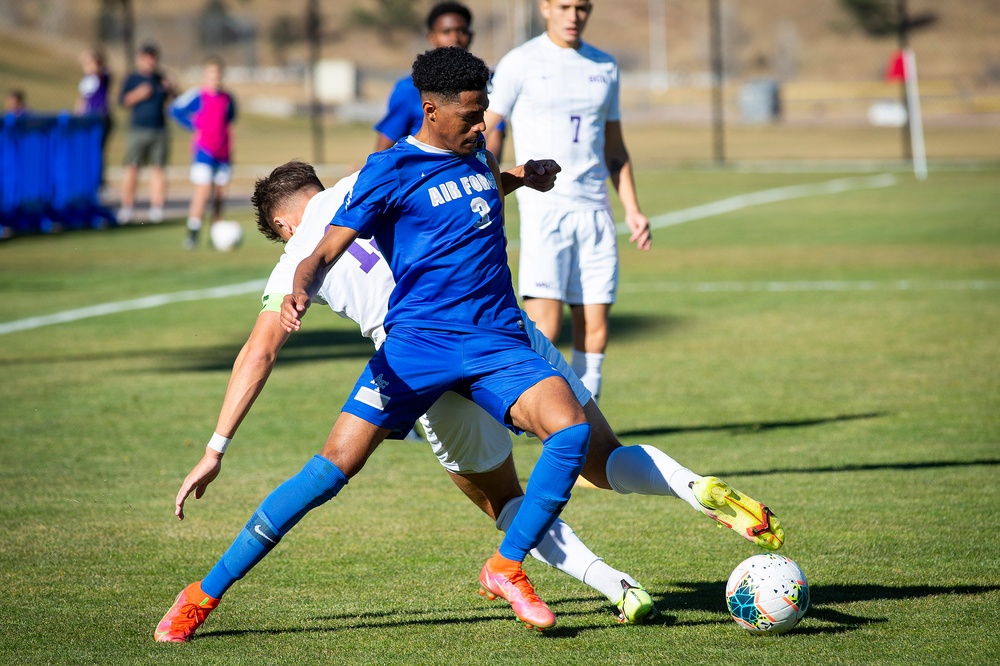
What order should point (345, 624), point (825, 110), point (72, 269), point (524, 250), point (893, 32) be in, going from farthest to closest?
point (893, 32), point (825, 110), point (72, 269), point (524, 250), point (345, 624)

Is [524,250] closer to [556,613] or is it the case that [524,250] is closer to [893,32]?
[556,613]

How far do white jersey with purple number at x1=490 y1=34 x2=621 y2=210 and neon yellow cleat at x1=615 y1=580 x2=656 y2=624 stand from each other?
3.11 meters

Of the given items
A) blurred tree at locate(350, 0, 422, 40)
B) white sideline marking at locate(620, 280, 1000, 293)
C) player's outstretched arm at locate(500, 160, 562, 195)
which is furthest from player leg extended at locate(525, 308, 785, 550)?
blurred tree at locate(350, 0, 422, 40)

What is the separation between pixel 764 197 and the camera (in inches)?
905

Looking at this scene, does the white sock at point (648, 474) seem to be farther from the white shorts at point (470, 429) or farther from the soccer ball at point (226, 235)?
the soccer ball at point (226, 235)

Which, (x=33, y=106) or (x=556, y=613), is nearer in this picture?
(x=556, y=613)

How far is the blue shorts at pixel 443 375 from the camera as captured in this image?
13.7 feet

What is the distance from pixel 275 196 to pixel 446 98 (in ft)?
2.46

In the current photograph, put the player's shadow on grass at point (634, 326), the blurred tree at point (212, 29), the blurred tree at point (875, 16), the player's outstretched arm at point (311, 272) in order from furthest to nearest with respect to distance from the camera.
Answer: the blurred tree at point (875, 16) < the blurred tree at point (212, 29) < the player's shadow on grass at point (634, 326) < the player's outstretched arm at point (311, 272)

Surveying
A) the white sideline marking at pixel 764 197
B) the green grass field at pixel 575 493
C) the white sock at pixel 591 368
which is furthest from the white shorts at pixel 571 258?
the white sideline marking at pixel 764 197

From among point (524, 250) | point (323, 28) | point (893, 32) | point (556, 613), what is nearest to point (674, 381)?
point (524, 250)

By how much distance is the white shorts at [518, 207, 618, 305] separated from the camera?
6.86 m

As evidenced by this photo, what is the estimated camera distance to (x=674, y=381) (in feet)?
29.9

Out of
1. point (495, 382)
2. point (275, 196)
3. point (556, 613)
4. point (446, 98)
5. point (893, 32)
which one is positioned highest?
point (893, 32)
